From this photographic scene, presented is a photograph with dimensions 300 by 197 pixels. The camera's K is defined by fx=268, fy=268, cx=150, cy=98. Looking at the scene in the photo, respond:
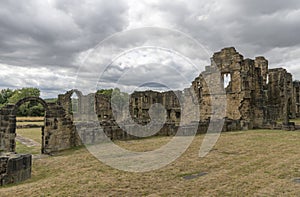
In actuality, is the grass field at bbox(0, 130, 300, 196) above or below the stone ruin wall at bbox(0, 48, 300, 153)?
below

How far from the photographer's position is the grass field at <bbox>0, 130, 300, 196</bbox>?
5.70 m

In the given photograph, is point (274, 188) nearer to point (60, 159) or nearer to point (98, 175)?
point (98, 175)

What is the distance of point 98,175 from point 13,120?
6.67 metres

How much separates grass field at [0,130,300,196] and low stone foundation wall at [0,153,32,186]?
0.33 m

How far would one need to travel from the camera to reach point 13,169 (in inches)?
276

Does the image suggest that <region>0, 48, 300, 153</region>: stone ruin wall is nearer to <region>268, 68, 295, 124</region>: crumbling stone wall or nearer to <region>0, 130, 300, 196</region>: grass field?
<region>268, 68, 295, 124</region>: crumbling stone wall

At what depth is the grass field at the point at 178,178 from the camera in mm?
5699

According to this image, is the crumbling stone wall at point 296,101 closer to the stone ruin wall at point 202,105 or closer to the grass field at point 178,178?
the stone ruin wall at point 202,105

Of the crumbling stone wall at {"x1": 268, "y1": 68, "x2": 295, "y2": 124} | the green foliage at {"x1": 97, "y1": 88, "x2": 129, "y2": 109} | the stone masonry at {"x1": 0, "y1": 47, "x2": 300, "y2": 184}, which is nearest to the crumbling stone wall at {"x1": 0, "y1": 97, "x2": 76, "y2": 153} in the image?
the stone masonry at {"x1": 0, "y1": 47, "x2": 300, "y2": 184}

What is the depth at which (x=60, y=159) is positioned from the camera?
1016 centimetres

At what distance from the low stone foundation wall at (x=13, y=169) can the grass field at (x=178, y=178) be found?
33cm

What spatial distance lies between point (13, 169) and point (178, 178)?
4.30 m

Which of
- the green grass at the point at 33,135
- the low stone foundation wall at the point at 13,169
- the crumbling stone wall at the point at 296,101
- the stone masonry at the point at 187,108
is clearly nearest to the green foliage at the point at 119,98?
the stone masonry at the point at 187,108

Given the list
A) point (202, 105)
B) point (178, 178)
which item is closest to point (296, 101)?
point (202, 105)
